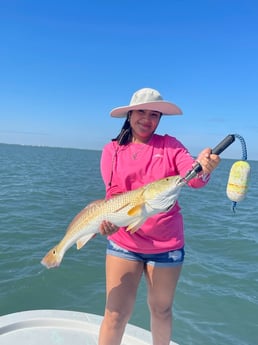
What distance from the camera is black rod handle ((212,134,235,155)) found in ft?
9.38

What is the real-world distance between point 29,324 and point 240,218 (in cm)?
1194

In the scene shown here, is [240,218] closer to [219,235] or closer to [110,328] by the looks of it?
[219,235]

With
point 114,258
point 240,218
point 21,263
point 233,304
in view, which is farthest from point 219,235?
point 114,258

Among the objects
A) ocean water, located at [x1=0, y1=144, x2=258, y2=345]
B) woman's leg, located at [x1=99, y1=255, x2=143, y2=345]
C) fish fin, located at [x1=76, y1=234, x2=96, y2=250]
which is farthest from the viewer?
ocean water, located at [x1=0, y1=144, x2=258, y2=345]

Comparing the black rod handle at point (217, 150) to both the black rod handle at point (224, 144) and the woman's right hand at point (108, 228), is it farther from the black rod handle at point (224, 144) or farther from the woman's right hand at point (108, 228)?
the woman's right hand at point (108, 228)

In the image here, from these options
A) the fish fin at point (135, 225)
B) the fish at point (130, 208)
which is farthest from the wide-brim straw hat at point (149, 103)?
the fish fin at point (135, 225)

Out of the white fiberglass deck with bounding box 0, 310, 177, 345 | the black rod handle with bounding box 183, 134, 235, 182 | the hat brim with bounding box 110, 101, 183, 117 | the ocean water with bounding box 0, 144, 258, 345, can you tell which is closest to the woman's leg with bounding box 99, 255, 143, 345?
the white fiberglass deck with bounding box 0, 310, 177, 345

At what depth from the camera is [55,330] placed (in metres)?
4.12

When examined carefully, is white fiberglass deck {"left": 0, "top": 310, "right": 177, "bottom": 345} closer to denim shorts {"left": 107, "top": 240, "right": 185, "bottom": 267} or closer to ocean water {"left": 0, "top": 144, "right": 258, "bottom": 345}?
denim shorts {"left": 107, "top": 240, "right": 185, "bottom": 267}

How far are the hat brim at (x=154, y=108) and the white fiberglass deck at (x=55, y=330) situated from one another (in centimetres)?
245

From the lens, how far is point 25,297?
6.34 metres

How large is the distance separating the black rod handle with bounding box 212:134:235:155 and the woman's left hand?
80 mm

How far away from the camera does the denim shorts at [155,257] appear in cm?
319

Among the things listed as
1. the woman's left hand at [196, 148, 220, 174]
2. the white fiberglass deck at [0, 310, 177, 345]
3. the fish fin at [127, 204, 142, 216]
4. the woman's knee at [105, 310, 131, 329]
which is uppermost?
the woman's left hand at [196, 148, 220, 174]
